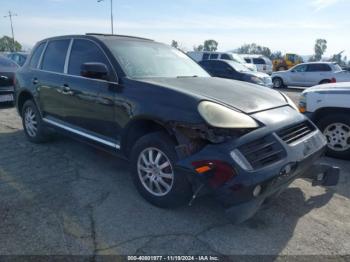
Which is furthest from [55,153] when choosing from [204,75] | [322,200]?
[322,200]

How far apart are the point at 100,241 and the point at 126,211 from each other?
55 cm

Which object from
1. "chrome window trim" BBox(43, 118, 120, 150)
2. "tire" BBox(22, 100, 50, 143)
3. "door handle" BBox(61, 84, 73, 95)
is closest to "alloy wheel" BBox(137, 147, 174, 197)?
"chrome window trim" BBox(43, 118, 120, 150)

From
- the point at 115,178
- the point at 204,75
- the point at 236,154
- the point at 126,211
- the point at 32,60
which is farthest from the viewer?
the point at 32,60

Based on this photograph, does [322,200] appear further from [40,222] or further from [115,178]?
[40,222]

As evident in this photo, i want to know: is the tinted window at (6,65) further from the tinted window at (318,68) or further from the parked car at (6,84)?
the tinted window at (318,68)

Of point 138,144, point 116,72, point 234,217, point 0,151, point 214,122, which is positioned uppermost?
point 116,72

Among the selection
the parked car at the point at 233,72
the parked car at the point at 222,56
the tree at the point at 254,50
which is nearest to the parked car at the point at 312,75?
the parked car at the point at 222,56

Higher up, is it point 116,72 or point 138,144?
point 116,72

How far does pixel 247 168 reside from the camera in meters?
2.62

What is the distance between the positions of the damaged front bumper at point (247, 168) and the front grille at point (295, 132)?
1cm

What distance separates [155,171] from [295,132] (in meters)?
1.45

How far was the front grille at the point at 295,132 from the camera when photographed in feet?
9.91

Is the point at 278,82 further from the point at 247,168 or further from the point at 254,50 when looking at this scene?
the point at 254,50

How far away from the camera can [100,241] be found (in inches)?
110
